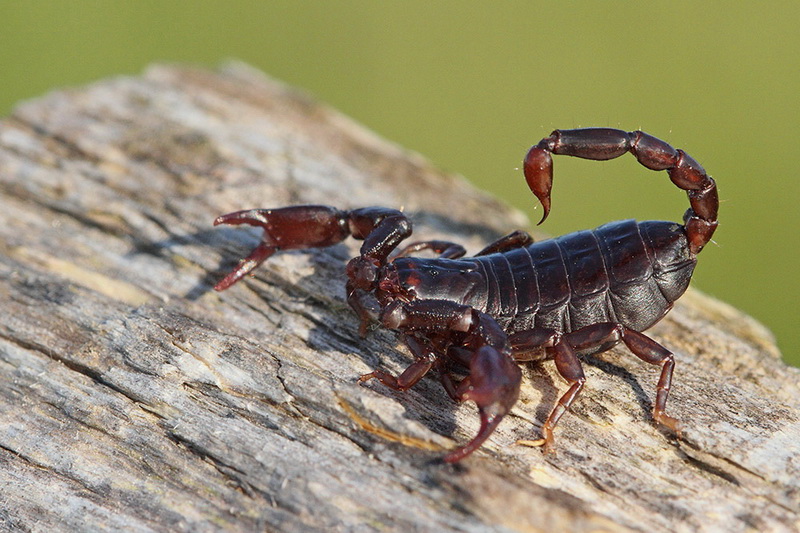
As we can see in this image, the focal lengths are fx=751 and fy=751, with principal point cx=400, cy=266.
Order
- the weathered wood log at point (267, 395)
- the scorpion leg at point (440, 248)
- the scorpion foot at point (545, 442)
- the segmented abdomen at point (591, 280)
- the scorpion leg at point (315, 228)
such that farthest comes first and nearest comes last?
the scorpion leg at point (440, 248)
the scorpion leg at point (315, 228)
the segmented abdomen at point (591, 280)
the scorpion foot at point (545, 442)
the weathered wood log at point (267, 395)

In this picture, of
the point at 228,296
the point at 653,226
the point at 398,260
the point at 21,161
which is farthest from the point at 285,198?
the point at 653,226

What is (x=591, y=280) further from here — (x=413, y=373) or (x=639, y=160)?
(x=413, y=373)

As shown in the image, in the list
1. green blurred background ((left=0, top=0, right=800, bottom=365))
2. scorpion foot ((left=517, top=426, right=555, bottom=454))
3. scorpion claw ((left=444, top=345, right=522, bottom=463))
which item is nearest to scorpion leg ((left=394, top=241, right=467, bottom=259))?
scorpion claw ((left=444, top=345, right=522, bottom=463))

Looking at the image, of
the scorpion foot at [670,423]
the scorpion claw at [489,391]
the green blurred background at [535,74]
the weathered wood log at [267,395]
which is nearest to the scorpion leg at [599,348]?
the scorpion foot at [670,423]

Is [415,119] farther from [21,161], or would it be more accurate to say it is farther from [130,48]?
[21,161]

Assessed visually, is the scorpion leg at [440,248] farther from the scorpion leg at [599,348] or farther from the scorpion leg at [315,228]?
the scorpion leg at [599,348]

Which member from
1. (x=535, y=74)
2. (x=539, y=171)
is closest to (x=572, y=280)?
(x=539, y=171)
